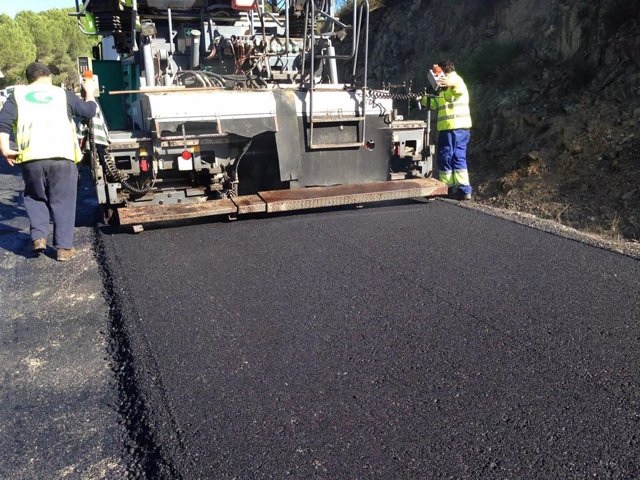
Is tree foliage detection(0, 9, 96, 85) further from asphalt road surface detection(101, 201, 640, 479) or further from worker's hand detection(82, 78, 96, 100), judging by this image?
asphalt road surface detection(101, 201, 640, 479)

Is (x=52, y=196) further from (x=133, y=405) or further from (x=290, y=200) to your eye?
(x=133, y=405)

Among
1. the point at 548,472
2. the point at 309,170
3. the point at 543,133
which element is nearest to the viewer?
the point at 548,472

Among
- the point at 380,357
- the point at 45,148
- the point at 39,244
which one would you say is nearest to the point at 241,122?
the point at 45,148

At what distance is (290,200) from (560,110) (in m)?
5.29

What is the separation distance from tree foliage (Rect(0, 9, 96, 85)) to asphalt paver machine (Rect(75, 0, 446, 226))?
30.8 meters

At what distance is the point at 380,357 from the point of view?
313cm

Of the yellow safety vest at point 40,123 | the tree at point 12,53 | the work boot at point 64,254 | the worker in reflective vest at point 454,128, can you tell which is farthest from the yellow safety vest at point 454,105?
the tree at point 12,53

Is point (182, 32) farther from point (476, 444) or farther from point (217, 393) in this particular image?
point (476, 444)

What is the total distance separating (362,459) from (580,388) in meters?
1.18

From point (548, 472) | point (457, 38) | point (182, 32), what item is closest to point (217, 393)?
point (548, 472)

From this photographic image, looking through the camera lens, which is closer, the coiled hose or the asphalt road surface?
the asphalt road surface

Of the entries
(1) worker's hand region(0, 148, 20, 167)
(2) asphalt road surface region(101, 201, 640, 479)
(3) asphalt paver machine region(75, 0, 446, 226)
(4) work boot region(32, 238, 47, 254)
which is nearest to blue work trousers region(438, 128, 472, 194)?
(3) asphalt paver machine region(75, 0, 446, 226)

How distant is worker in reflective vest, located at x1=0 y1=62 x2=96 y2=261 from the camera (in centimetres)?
495

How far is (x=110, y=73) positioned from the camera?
7.87m
